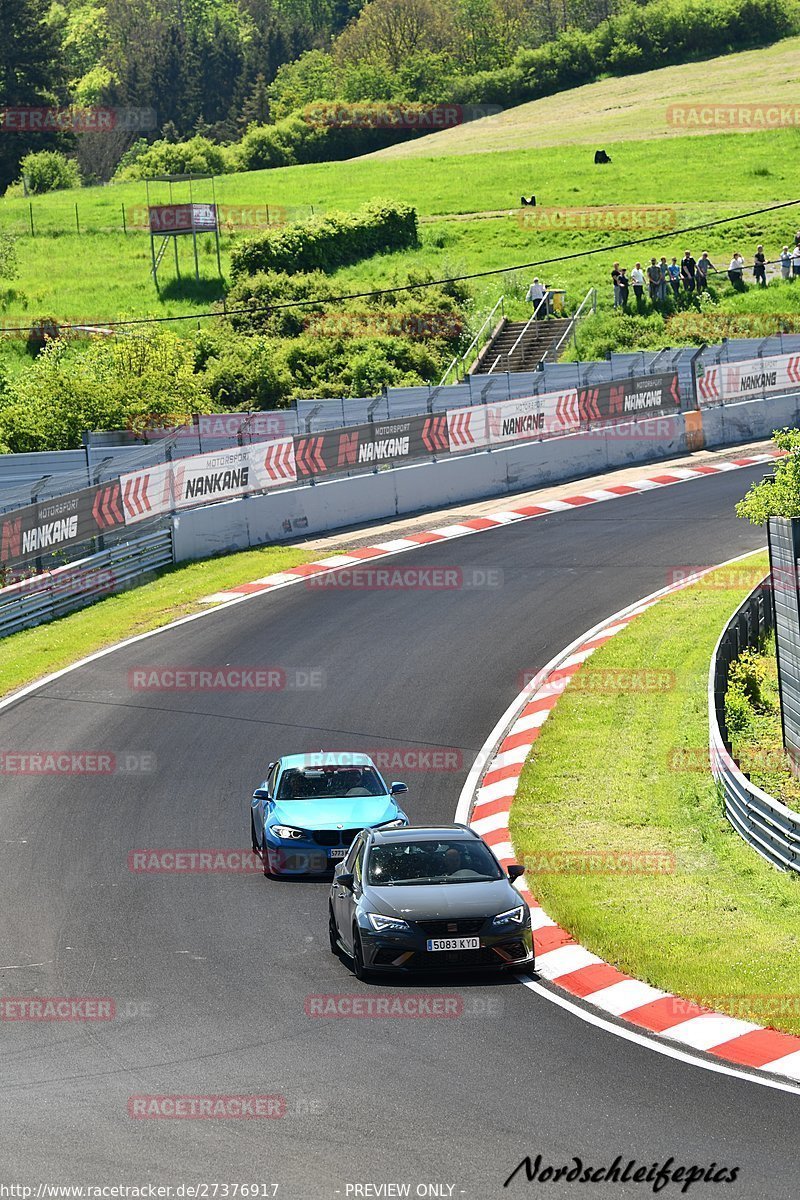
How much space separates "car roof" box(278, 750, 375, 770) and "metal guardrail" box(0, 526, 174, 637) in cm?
1299

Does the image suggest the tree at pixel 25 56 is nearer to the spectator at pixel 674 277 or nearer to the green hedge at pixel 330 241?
the green hedge at pixel 330 241

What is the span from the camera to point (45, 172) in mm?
105062

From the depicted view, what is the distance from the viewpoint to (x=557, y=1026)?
469 inches

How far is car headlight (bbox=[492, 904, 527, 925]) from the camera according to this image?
13.1 metres

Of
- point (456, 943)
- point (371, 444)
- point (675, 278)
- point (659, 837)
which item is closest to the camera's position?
point (456, 943)

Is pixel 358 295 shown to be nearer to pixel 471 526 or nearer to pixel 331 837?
pixel 471 526

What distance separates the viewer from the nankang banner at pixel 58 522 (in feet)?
97.6

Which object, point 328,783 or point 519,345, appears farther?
point 519,345

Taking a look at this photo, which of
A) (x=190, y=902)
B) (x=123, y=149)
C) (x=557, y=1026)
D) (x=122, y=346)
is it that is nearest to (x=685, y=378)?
(x=122, y=346)

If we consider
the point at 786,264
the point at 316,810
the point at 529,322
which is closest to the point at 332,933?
the point at 316,810

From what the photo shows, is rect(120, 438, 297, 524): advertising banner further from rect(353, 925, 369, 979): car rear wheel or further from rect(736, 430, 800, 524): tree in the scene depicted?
rect(353, 925, 369, 979): car rear wheel

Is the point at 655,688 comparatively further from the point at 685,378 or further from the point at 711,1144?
the point at 685,378

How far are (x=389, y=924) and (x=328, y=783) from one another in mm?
4515

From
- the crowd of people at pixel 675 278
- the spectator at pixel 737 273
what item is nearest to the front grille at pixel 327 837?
the crowd of people at pixel 675 278
